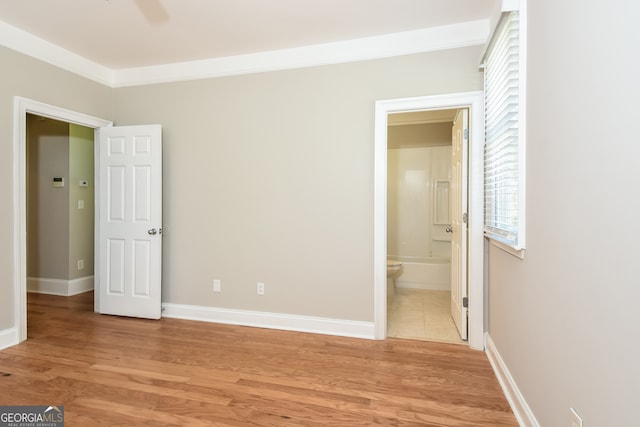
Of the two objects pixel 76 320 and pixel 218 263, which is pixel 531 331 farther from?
pixel 76 320

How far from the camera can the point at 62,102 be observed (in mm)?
3268

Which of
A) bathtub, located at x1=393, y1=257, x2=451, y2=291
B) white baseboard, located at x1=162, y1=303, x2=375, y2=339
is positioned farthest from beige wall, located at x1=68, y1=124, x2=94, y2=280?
bathtub, located at x1=393, y1=257, x2=451, y2=291

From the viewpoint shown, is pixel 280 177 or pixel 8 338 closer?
pixel 8 338

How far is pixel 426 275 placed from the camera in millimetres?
5078

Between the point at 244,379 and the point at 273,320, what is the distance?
1021 mm

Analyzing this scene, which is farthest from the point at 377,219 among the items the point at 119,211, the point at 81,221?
the point at 81,221

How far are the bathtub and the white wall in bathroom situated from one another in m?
0.36

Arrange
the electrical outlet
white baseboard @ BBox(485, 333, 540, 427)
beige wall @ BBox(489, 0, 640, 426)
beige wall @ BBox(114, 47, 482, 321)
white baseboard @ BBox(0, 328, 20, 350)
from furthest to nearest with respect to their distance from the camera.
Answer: beige wall @ BBox(114, 47, 482, 321) → white baseboard @ BBox(0, 328, 20, 350) → white baseboard @ BBox(485, 333, 540, 427) → the electrical outlet → beige wall @ BBox(489, 0, 640, 426)

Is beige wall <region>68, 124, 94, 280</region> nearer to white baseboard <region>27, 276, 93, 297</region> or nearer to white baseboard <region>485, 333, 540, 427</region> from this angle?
white baseboard <region>27, 276, 93, 297</region>

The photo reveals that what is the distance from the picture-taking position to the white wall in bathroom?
5.47 meters

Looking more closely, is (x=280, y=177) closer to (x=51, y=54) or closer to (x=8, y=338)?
(x=51, y=54)

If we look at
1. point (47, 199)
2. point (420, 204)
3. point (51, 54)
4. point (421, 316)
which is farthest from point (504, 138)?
point (47, 199)

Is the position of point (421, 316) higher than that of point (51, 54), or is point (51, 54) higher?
point (51, 54)

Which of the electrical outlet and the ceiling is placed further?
the ceiling
